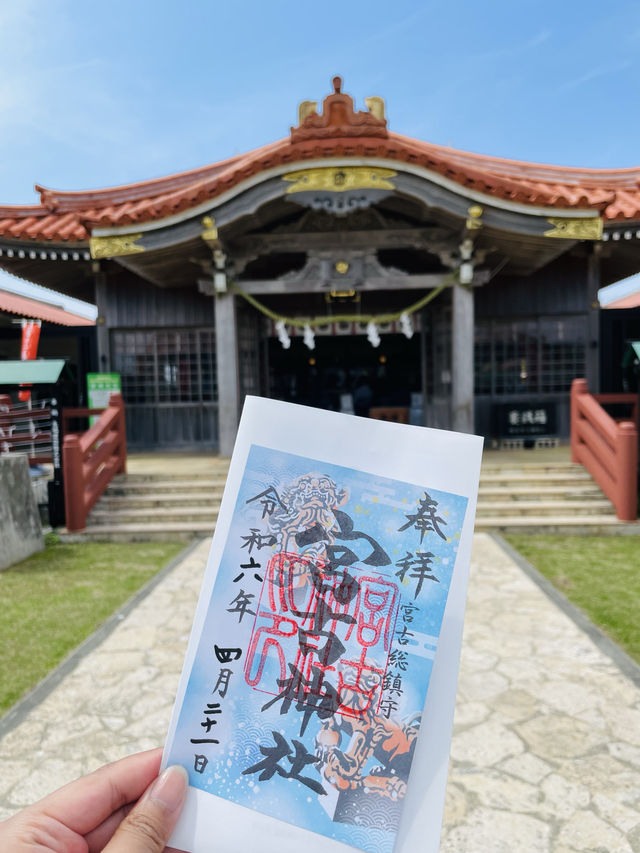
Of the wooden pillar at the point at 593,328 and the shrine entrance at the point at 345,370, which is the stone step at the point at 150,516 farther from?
the shrine entrance at the point at 345,370

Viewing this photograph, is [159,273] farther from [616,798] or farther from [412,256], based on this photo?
[616,798]

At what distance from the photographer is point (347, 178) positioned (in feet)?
24.5

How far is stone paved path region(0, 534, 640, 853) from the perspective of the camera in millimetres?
2318

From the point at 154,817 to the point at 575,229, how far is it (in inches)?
334

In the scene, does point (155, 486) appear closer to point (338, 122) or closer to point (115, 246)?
point (115, 246)

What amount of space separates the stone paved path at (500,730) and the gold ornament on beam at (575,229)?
17.9 feet

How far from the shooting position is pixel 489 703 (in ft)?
10.6

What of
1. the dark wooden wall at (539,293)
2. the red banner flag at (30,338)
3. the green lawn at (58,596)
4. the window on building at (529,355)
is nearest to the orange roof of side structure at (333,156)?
the dark wooden wall at (539,293)

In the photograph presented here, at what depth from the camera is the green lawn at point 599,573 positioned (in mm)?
4207

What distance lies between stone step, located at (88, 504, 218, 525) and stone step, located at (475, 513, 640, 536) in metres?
3.54

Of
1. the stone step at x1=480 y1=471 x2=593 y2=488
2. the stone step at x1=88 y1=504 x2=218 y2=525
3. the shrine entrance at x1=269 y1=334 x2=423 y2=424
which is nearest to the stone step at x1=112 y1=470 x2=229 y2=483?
the stone step at x1=88 y1=504 x2=218 y2=525

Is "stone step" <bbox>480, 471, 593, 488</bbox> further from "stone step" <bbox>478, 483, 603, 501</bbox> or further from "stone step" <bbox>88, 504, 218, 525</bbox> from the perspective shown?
"stone step" <bbox>88, 504, 218, 525</bbox>

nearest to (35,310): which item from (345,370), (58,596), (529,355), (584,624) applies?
(345,370)

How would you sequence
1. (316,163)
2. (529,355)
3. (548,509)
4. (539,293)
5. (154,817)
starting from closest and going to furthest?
(154,817) < (548,509) < (316,163) < (539,293) < (529,355)
